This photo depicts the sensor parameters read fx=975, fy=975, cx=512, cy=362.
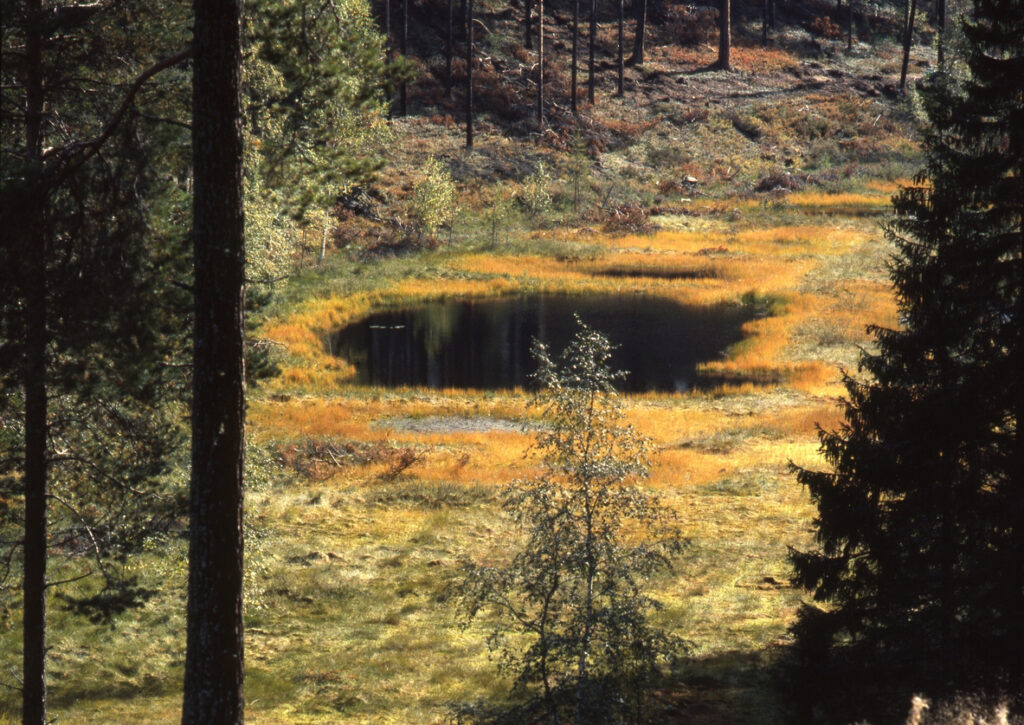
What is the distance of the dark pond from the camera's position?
1586 inches

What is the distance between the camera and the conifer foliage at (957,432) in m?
11.1

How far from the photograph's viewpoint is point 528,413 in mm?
34094

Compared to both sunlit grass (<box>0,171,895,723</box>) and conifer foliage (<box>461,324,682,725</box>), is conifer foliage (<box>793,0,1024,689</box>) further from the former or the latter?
conifer foliage (<box>461,324,682,725</box>)

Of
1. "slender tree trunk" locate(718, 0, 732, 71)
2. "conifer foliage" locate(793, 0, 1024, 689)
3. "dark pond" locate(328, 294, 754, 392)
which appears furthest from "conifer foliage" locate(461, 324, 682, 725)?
"slender tree trunk" locate(718, 0, 732, 71)

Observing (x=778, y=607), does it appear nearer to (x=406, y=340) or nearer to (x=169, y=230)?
(x=169, y=230)

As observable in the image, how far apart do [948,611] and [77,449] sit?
10.7m

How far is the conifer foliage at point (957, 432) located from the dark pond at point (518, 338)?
25950 millimetres

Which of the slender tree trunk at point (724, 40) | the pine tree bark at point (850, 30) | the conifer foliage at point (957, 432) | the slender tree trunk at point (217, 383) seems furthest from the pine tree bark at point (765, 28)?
the slender tree trunk at point (217, 383)

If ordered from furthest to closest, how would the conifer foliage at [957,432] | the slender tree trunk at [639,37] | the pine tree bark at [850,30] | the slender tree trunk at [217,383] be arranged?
the pine tree bark at [850,30]
the slender tree trunk at [639,37]
the conifer foliage at [957,432]
the slender tree trunk at [217,383]

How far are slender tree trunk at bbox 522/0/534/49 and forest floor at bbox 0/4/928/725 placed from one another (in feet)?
19.4

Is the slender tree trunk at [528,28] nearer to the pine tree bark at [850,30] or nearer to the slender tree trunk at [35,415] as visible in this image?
the pine tree bark at [850,30]

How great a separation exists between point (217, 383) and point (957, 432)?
839cm

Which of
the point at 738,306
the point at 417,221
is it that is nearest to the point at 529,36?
the point at 417,221

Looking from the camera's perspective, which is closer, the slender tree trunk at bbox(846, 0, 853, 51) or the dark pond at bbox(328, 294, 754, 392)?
the dark pond at bbox(328, 294, 754, 392)
